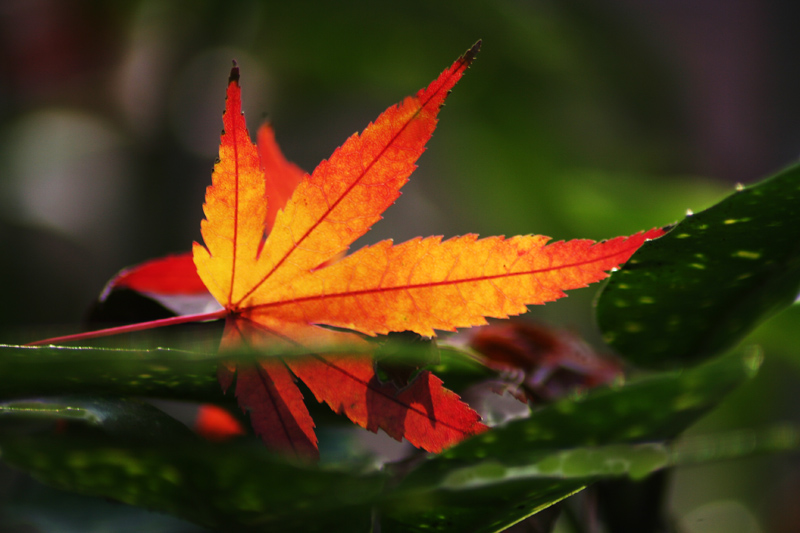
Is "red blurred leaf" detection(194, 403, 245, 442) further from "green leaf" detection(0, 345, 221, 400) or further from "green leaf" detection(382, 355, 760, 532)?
"green leaf" detection(382, 355, 760, 532)

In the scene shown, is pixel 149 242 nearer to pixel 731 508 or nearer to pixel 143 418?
pixel 143 418

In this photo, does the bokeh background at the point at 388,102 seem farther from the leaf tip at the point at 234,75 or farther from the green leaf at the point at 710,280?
the leaf tip at the point at 234,75

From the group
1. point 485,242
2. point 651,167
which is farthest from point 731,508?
point 485,242

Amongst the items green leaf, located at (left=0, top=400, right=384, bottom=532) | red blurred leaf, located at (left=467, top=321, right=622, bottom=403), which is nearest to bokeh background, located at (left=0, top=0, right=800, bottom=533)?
red blurred leaf, located at (left=467, top=321, right=622, bottom=403)

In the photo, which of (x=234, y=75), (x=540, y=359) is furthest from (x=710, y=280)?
(x=234, y=75)

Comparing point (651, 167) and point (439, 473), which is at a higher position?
point (651, 167)
